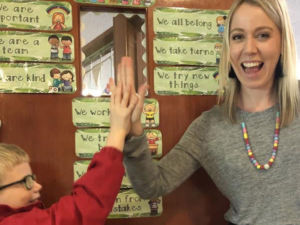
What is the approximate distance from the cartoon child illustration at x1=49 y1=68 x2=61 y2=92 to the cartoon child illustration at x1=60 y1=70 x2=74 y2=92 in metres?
0.01

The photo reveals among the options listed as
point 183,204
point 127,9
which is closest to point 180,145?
point 183,204

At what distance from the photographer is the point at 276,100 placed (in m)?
0.91

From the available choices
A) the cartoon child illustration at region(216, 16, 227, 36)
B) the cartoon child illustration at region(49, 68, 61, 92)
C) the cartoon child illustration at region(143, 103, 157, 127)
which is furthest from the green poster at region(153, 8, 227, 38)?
the cartoon child illustration at region(49, 68, 61, 92)

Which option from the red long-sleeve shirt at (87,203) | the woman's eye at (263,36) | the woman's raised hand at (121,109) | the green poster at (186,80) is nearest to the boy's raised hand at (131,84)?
the woman's raised hand at (121,109)

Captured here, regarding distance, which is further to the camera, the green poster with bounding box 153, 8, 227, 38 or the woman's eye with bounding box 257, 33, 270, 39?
the green poster with bounding box 153, 8, 227, 38

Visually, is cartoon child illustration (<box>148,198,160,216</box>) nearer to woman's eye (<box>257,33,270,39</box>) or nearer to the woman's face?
the woman's face

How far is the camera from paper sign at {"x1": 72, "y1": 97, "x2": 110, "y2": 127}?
0.95 metres

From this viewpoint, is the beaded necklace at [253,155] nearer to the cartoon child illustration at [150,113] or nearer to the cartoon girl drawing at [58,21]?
the cartoon child illustration at [150,113]

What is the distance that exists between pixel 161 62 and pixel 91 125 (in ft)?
0.92

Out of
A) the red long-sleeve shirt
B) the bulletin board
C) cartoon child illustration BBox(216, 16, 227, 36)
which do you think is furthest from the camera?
cartoon child illustration BBox(216, 16, 227, 36)

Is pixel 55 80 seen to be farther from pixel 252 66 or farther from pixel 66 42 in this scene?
pixel 252 66

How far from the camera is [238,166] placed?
0.86m

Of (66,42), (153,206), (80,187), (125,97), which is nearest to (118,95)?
(125,97)

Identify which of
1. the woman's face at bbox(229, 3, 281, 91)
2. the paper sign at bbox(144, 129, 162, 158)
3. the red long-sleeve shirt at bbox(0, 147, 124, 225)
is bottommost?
the red long-sleeve shirt at bbox(0, 147, 124, 225)
